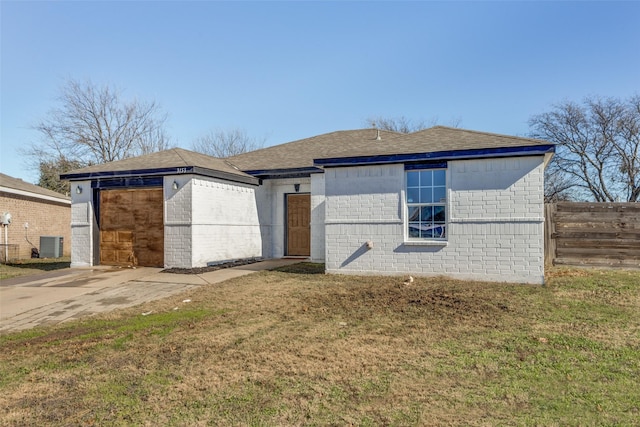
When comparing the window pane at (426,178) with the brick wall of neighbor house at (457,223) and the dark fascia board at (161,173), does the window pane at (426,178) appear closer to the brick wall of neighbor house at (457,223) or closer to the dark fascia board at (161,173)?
the brick wall of neighbor house at (457,223)

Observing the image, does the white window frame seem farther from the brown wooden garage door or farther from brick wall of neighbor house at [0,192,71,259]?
brick wall of neighbor house at [0,192,71,259]

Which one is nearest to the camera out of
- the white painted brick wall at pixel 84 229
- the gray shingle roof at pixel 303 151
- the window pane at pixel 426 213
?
the window pane at pixel 426 213

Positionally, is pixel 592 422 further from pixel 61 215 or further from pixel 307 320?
pixel 61 215

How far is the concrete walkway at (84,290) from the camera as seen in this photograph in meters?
6.74

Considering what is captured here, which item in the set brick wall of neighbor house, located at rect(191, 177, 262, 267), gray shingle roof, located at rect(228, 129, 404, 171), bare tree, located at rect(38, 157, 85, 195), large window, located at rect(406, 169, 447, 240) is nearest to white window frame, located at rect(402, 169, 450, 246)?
large window, located at rect(406, 169, 447, 240)

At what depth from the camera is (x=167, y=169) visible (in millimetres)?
11711

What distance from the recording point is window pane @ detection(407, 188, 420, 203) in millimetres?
10039

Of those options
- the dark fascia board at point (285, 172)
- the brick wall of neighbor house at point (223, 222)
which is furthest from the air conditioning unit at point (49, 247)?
the dark fascia board at point (285, 172)

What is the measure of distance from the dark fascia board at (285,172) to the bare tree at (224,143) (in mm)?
→ 30312

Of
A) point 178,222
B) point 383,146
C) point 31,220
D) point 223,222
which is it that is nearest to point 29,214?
point 31,220

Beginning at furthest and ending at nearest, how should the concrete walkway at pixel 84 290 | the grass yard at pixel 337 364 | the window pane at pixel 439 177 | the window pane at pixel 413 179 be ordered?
1. the window pane at pixel 413 179
2. the window pane at pixel 439 177
3. the concrete walkway at pixel 84 290
4. the grass yard at pixel 337 364

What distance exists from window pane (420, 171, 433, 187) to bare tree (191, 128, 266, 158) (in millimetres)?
36056

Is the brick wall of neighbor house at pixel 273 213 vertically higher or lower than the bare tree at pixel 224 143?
lower

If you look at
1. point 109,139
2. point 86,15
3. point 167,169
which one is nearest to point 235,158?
point 167,169
